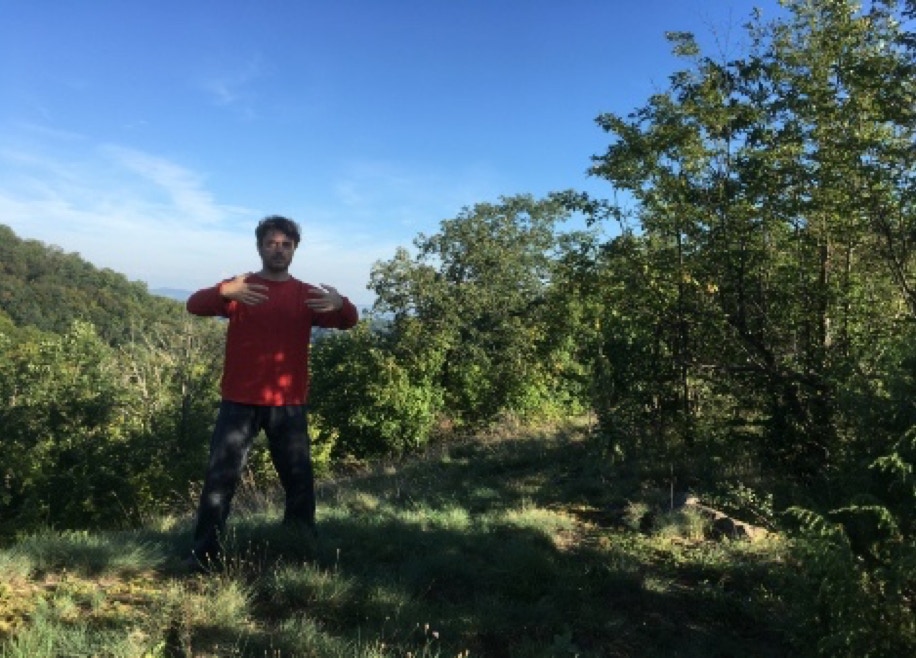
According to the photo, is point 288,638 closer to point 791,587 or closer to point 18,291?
point 791,587

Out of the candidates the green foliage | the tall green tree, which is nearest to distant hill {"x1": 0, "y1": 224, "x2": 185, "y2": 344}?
the green foliage

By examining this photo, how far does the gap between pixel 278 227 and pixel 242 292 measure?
1.66 ft

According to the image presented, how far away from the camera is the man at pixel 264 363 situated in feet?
12.0

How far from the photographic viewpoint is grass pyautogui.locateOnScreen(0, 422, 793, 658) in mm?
2869

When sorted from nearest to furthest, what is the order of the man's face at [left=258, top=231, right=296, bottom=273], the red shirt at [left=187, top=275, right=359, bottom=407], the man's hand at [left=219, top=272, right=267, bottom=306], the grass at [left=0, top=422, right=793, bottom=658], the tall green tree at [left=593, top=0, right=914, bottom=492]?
the grass at [left=0, top=422, right=793, bottom=658], the man's hand at [left=219, top=272, right=267, bottom=306], the red shirt at [left=187, top=275, right=359, bottom=407], the man's face at [left=258, top=231, right=296, bottom=273], the tall green tree at [left=593, top=0, right=914, bottom=492]

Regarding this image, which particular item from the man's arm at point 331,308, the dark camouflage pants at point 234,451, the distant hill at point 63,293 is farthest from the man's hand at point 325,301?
the distant hill at point 63,293

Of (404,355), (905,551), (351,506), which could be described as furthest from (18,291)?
(905,551)

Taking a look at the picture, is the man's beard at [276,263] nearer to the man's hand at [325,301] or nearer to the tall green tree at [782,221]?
the man's hand at [325,301]

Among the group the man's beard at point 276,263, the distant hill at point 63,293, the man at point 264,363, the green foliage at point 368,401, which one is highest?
the distant hill at point 63,293

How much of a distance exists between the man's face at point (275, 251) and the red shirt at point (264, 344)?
10 cm

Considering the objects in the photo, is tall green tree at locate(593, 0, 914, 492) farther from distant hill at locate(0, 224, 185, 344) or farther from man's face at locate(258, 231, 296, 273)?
distant hill at locate(0, 224, 185, 344)

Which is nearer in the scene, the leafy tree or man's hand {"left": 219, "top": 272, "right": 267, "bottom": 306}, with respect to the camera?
man's hand {"left": 219, "top": 272, "right": 267, "bottom": 306}

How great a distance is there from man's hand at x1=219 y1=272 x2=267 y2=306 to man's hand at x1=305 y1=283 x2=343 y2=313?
294 mm

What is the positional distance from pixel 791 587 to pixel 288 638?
2.38m
